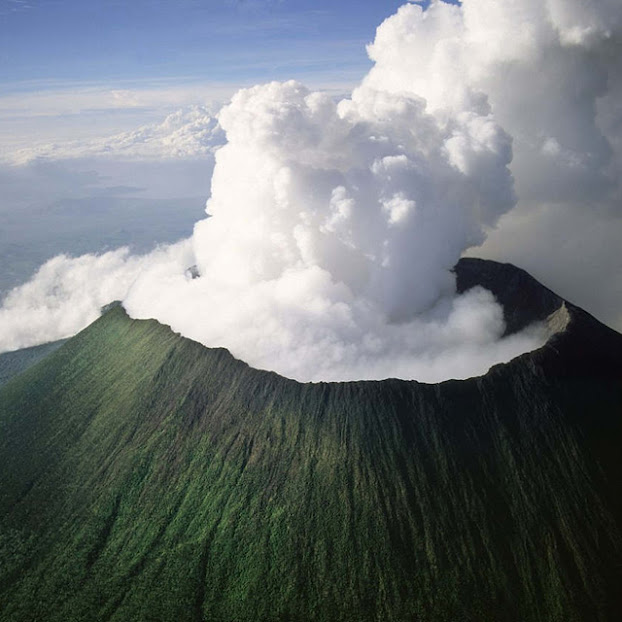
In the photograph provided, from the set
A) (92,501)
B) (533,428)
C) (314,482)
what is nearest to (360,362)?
(314,482)

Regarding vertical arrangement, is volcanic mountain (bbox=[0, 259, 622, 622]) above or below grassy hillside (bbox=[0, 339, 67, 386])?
below

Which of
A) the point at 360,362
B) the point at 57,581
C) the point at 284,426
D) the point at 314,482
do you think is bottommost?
the point at 57,581

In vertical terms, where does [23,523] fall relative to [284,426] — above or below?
below

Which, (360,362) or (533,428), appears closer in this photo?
(533,428)

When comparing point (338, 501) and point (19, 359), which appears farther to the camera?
point (19, 359)

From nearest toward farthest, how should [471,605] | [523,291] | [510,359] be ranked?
[471,605] → [510,359] → [523,291]

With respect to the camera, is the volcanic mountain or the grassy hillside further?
the grassy hillside

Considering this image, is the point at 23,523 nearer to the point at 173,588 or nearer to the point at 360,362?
the point at 173,588

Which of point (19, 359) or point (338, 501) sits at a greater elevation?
point (19, 359)
